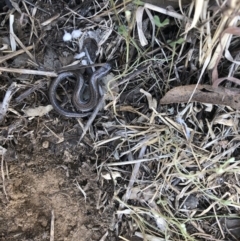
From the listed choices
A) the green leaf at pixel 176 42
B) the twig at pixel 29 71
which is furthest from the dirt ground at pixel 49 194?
the green leaf at pixel 176 42

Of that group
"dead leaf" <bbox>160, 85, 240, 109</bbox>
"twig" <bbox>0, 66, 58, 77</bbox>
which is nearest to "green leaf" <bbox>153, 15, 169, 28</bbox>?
"dead leaf" <bbox>160, 85, 240, 109</bbox>

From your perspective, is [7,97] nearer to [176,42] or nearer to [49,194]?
[49,194]

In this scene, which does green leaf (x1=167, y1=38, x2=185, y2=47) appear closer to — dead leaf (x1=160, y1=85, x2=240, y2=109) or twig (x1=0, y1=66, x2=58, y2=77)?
dead leaf (x1=160, y1=85, x2=240, y2=109)

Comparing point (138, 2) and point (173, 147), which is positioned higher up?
point (138, 2)

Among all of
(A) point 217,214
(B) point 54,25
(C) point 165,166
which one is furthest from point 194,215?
(B) point 54,25

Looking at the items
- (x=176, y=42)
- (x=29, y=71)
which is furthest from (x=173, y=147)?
(x=29, y=71)

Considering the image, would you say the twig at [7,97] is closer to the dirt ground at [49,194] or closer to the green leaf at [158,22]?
the dirt ground at [49,194]
